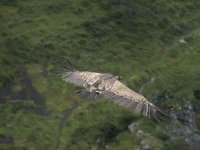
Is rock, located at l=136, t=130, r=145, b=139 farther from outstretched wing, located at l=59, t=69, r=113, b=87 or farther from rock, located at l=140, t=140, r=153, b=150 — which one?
outstretched wing, located at l=59, t=69, r=113, b=87

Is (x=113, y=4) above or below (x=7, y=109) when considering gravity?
above

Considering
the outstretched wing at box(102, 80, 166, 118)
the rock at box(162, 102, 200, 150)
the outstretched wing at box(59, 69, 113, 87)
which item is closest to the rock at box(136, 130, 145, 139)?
the rock at box(162, 102, 200, 150)

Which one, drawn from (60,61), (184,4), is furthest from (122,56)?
(184,4)

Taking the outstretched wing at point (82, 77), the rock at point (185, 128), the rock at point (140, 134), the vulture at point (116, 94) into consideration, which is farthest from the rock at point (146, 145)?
the vulture at point (116, 94)

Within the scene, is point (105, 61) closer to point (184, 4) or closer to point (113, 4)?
point (113, 4)

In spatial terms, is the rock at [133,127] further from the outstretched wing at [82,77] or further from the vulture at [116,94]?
the vulture at [116,94]
